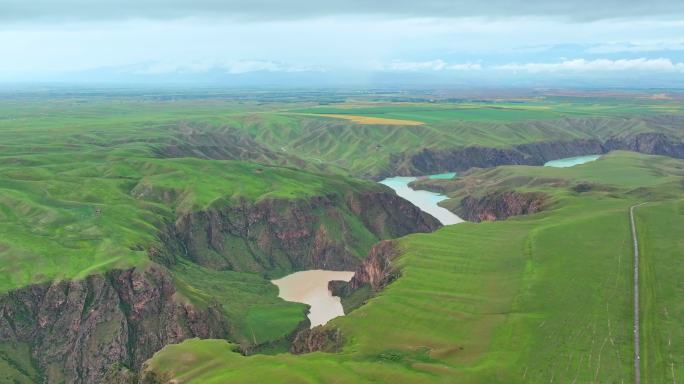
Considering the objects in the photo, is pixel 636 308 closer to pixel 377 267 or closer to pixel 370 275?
pixel 377 267

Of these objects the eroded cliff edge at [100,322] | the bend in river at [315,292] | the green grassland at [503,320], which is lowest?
the bend in river at [315,292]

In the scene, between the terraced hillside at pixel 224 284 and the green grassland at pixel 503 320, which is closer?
the green grassland at pixel 503 320

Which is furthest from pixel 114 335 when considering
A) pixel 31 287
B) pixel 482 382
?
pixel 482 382

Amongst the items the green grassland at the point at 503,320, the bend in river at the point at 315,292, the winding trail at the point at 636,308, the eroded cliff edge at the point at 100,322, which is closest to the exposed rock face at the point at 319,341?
the green grassland at the point at 503,320

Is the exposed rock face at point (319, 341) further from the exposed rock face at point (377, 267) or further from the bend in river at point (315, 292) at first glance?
the bend in river at point (315, 292)

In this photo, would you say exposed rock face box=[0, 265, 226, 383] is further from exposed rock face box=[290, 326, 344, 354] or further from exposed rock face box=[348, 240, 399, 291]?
exposed rock face box=[348, 240, 399, 291]

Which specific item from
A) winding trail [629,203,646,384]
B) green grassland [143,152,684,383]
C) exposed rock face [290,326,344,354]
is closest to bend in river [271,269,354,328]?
green grassland [143,152,684,383]

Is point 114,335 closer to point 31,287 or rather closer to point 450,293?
point 31,287
